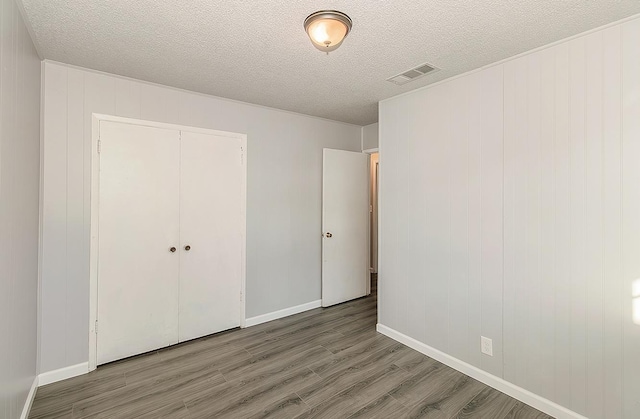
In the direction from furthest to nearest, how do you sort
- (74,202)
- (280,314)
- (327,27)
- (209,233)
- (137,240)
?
(280,314)
(209,233)
(137,240)
(74,202)
(327,27)

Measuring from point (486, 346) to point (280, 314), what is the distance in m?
2.21

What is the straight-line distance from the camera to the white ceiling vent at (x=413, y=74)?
2430 millimetres

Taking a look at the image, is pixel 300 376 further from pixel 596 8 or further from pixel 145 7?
pixel 596 8

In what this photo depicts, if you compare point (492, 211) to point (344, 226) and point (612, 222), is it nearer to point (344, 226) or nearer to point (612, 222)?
point (612, 222)

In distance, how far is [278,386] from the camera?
91.9 inches

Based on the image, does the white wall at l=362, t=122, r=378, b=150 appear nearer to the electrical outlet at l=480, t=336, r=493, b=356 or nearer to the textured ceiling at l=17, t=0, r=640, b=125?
the textured ceiling at l=17, t=0, r=640, b=125

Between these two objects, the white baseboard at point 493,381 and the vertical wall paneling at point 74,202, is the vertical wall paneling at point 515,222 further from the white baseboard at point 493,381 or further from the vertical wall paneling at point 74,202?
the vertical wall paneling at point 74,202

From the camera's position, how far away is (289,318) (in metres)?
3.65

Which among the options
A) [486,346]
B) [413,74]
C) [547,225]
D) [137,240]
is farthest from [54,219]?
[547,225]

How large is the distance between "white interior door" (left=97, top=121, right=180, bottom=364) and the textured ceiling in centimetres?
64

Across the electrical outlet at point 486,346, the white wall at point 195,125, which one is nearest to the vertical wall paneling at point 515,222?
the electrical outlet at point 486,346

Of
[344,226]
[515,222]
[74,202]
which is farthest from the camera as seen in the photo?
[344,226]

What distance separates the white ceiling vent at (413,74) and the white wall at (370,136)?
1.51 meters

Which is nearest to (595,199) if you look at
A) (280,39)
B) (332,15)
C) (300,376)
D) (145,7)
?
(332,15)
